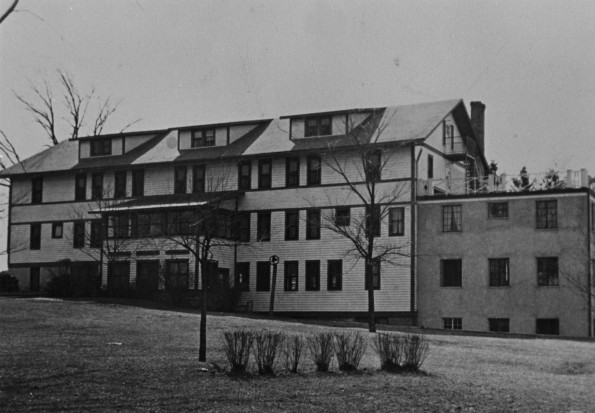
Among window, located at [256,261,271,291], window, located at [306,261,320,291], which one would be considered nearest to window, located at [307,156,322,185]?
window, located at [306,261,320,291]

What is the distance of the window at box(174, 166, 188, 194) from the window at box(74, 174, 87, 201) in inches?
258

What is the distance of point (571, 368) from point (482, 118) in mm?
32569

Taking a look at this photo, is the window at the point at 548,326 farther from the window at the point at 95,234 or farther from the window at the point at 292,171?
the window at the point at 95,234

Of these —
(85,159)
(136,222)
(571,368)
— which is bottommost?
(571,368)

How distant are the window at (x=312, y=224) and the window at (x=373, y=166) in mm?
4450

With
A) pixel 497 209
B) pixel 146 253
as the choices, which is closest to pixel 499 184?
pixel 497 209

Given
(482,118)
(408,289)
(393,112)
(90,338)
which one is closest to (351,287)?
(408,289)

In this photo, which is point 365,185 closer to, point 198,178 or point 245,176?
point 245,176

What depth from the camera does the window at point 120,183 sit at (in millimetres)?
55819

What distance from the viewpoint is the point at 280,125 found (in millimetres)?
55562

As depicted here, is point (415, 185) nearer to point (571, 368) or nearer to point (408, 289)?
point (408, 289)

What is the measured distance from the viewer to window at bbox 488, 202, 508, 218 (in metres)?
46.0

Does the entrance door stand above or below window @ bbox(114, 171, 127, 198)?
below

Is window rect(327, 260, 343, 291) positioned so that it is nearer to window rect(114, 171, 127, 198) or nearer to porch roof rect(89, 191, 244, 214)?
porch roof rect(89, 191, 244, 214)
